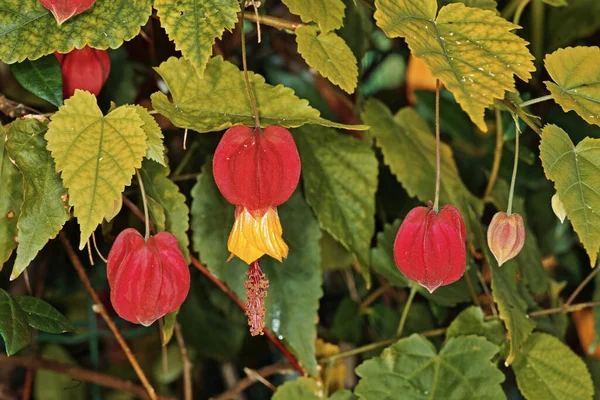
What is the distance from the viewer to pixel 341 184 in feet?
2.50

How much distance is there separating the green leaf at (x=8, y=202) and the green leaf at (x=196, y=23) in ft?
0.51

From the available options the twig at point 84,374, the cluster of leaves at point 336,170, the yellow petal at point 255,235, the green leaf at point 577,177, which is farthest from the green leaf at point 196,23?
the twig at point 84,374

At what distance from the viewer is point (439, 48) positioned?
55cm

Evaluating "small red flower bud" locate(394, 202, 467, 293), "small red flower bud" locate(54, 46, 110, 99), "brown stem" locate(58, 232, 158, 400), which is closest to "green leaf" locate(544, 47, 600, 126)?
"small red flower bud" locate(394, 202, 467, 293)

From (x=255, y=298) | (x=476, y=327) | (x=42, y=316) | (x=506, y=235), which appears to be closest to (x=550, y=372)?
(x=476, y=327)

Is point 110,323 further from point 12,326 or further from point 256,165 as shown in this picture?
point 256,165

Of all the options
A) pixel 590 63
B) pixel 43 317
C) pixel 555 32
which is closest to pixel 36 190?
pixel 43 317

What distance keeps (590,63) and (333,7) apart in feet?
0.61

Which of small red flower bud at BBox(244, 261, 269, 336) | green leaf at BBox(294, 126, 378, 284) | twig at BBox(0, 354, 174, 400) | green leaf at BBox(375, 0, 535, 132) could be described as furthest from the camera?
twig at BBox(0, 354, 174, 400)

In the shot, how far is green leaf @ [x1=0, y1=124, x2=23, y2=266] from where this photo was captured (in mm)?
614

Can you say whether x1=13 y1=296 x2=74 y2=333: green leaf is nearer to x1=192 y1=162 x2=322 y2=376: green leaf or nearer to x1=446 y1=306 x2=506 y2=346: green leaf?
x1=192 y1=162 x2=322 y2=376: green leaf

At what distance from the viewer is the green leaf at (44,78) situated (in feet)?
2.16

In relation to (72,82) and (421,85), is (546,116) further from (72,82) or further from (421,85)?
(72,82)

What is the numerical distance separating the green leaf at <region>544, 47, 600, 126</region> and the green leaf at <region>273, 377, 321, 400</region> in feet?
1.19
